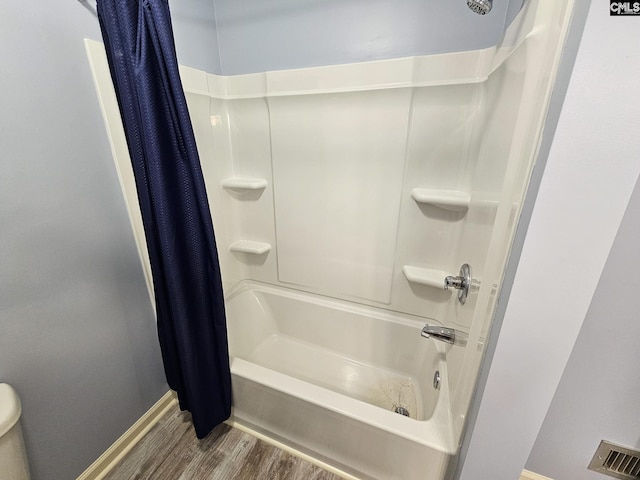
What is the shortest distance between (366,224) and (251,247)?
0.81 metres

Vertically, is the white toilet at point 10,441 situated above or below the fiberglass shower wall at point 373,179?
below

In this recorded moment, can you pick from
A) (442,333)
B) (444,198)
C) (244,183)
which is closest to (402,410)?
(442,333)

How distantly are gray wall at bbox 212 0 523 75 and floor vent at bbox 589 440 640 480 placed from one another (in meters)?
1.49

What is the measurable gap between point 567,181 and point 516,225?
131mm

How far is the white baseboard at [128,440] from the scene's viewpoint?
3.73ft

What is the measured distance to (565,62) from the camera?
469 mm

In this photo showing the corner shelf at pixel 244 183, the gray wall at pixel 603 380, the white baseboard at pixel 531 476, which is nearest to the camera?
the gray wall at pixel 603 380

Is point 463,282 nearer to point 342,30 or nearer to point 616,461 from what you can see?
point 616,461

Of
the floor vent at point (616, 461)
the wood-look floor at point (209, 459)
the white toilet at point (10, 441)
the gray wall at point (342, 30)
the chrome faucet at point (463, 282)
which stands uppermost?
the gray wall at point (342, 30)

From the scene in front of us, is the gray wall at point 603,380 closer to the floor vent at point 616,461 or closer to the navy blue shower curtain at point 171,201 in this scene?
the floor vent at point 616,461

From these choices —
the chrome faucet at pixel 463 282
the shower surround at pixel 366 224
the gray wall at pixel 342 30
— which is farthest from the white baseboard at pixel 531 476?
the gray wall at pixel 342 30

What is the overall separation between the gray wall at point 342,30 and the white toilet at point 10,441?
1.72 m

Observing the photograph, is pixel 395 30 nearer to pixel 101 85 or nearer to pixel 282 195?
pixel 282 195

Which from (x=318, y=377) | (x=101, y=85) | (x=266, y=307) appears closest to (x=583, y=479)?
(x=318, y=377)
